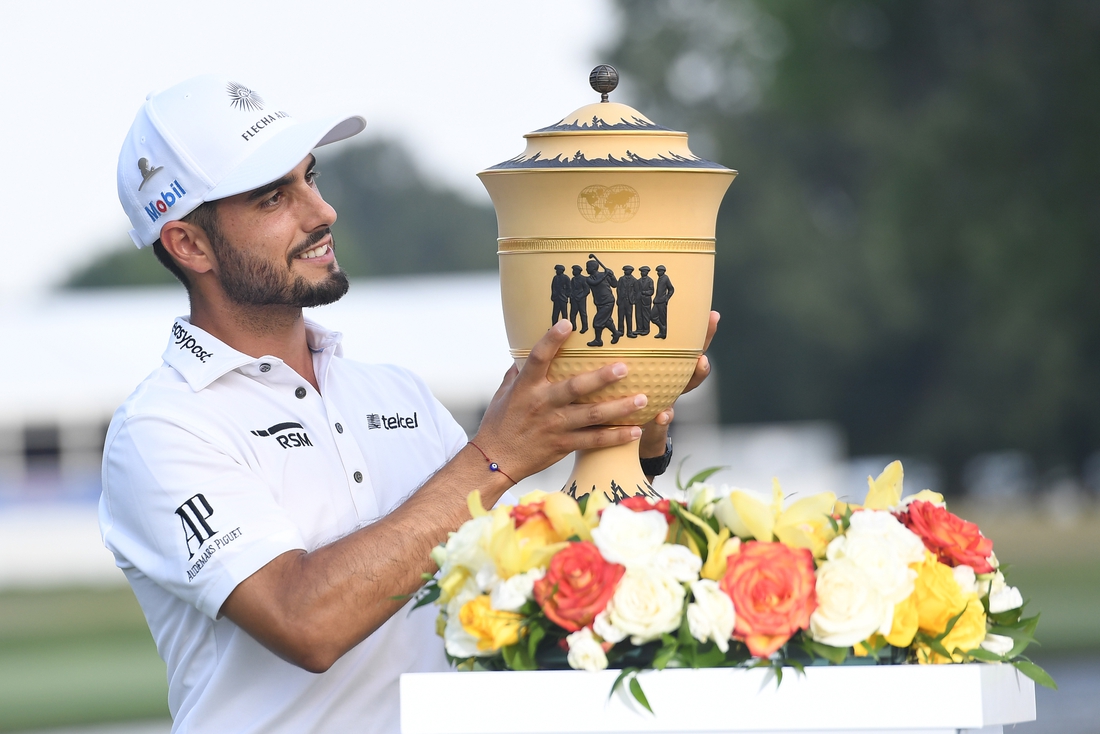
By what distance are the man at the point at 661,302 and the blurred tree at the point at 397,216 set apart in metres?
52.1

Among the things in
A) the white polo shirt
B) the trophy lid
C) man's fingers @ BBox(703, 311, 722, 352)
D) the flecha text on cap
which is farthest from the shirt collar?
man's fingers @ BBox(703, 311, 722, 352)

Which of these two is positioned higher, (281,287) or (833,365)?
(281,287)

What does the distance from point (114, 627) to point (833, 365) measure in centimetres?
2184

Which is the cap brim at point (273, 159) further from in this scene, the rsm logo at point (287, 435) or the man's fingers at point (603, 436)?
the man's fingers at point (603, 436)

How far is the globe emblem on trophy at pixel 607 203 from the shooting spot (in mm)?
2732

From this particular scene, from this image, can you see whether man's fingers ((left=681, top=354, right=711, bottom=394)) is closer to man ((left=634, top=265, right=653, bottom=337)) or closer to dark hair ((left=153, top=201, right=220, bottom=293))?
man ((left=634, top=265, right=653, bottom=337))

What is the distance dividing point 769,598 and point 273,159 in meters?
1.50

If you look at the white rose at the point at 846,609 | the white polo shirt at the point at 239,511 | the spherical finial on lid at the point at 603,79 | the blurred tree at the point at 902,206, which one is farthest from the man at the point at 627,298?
the blurred tree at the point at 902,206

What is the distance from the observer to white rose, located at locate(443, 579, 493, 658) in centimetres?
225

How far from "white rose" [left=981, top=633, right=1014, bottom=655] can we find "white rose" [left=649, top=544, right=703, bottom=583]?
509 mm

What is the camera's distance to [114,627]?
52.4 feet

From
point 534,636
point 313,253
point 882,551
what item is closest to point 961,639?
point 882,551

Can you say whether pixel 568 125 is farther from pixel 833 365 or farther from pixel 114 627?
pixel 833 365

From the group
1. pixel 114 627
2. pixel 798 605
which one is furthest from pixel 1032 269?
pixel 798 605
